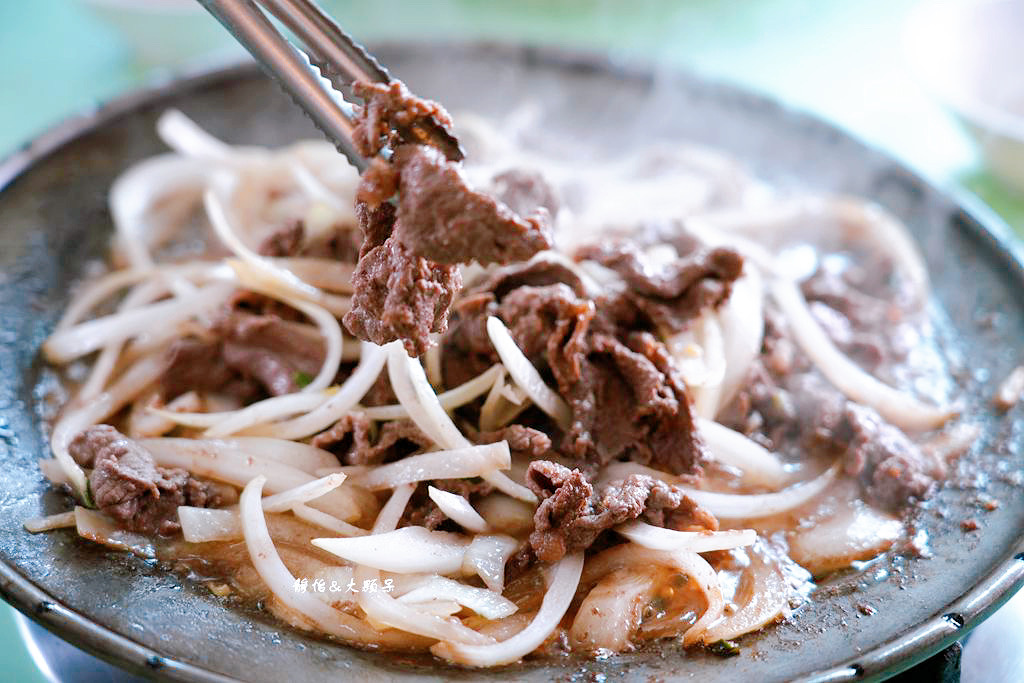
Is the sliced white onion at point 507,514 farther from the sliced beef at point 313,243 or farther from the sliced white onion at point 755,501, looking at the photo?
the sliced beef at point 313,243

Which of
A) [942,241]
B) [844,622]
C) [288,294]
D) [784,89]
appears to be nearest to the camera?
[844,622]

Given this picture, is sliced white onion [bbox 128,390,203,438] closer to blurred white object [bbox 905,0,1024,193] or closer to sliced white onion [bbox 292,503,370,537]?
sliced white onion [bbox 292,503,370,537]

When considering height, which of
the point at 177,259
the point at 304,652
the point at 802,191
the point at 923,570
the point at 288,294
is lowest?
the point at 304,652

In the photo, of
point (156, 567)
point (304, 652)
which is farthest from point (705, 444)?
point (156, 567)

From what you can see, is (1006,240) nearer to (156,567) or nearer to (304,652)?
(304,652)

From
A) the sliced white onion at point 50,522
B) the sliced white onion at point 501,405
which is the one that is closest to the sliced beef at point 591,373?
the sliced white onion at point 501,405

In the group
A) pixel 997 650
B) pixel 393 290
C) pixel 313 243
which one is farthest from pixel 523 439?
pixel 997 650

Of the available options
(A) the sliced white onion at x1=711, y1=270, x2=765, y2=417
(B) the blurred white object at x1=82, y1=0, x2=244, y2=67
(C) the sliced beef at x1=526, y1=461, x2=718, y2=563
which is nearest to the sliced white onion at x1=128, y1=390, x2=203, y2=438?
(C) the sliced beef at x1=526, y1=461, x2=718, y2=563
